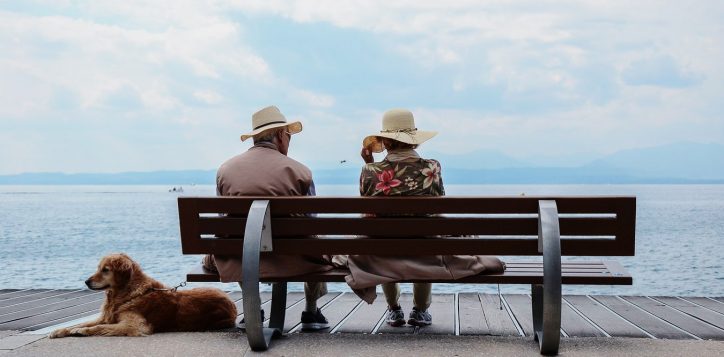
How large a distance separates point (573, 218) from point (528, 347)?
75 centimetres

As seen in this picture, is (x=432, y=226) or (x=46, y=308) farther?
(x=46, y=308)

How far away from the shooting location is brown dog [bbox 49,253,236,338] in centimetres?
448

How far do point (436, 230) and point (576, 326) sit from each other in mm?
1636

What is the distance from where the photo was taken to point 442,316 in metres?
5.32

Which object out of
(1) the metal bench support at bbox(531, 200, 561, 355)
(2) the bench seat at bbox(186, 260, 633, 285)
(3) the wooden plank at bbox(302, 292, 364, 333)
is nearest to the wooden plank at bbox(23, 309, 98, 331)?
(2) the bench seat at bbox(186, 260, 633, 285)

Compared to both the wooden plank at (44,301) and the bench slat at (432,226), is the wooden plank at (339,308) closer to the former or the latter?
the bench slat at (432,226)

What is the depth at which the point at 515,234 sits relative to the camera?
13.3 feet

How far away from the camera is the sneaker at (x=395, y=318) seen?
A: 4852mm

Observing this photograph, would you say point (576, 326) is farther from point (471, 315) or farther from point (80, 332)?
point (80, 332)

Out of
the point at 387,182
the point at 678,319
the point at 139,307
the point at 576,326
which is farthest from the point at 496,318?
the point at 139,307

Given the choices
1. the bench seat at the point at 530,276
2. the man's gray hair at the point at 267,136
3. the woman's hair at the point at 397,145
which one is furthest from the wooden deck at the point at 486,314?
the man's gray hair at the point at 267,136

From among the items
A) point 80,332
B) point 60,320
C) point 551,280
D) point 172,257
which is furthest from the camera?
point 172,257

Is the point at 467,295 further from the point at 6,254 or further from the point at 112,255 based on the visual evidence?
the point at 6,254

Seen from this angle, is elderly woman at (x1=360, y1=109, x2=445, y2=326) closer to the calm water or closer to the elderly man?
the elderly man
